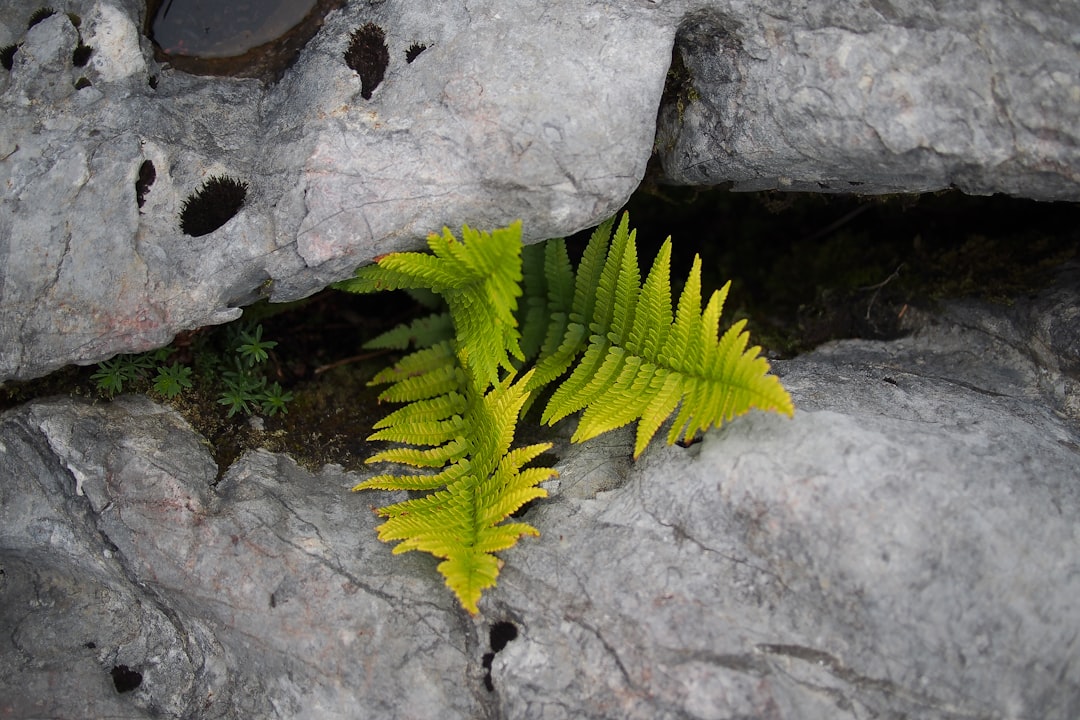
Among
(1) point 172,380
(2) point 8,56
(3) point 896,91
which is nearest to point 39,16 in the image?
(2) point 8,56

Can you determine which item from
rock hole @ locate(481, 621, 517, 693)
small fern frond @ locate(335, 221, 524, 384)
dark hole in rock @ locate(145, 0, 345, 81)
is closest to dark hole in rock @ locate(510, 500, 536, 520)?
rock hole @ locate(481, 621, 517, 693)

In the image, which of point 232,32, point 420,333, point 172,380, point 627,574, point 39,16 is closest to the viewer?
point 627,574

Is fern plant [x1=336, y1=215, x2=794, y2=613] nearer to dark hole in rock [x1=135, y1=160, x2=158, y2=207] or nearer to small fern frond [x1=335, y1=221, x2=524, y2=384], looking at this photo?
small fern frond [x1=335, y1=221, x2=524, y2=384]

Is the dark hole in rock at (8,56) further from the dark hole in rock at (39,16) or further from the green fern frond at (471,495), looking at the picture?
the green fern frond at (471,495)

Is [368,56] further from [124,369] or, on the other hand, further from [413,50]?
[124,369]

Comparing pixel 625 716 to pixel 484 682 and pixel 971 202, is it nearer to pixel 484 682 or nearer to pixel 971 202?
pixel 484 682

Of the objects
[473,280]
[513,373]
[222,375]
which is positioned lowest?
[222,375]
